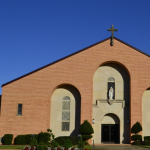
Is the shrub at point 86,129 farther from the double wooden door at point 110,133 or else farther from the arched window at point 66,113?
the double wooden door at point 110,133

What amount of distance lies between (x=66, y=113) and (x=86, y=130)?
11.8 feet

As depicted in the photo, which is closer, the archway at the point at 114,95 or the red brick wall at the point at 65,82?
the red brick wall at the point at 65,82

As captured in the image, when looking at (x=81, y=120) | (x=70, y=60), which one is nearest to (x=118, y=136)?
(x=81, y=120)

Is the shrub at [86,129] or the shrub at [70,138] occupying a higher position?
the shrub at [86,129]

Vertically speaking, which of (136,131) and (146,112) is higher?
(146,112)

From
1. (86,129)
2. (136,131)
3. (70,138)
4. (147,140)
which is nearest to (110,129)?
(136,131)

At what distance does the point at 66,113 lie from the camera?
3098 cm

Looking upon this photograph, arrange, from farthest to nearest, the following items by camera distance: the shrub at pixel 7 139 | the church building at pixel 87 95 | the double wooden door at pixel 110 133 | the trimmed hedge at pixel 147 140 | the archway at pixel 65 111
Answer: the double wooden door at pixel 110 133
the archway at pixel 65 111
the church building at pixel 87 95
the trimmed hedge at pixel 147 140
the shrub at pixel 7 139

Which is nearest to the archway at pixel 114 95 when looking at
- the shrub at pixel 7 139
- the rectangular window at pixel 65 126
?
the rectangular window at pixel 65 126

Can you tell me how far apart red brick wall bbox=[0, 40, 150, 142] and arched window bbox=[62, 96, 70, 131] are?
205 cm

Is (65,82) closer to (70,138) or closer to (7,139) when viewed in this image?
(70,138)

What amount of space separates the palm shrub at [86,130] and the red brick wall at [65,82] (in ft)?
2.97

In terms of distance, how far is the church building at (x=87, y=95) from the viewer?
29.3 m

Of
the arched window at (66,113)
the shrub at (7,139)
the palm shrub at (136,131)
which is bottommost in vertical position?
the shrub at (7,139)
